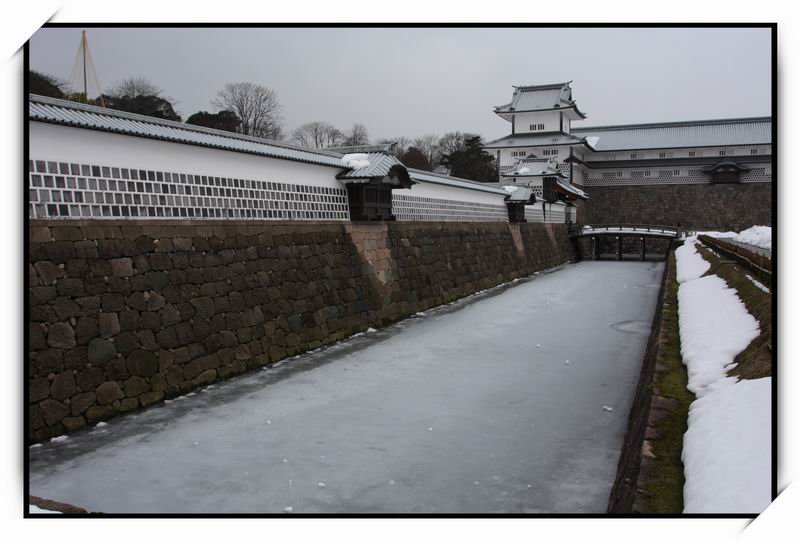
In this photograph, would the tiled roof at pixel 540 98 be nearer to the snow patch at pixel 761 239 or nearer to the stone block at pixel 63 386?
the snow patch at pixel 761 239

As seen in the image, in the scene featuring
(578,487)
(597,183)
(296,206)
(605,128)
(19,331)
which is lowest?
(578,487)

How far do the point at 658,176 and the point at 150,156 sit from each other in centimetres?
3481

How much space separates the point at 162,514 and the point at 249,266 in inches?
164

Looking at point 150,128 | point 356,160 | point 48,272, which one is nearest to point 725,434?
point 48,272

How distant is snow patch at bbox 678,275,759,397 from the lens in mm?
4324

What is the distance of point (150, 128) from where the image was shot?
645cm

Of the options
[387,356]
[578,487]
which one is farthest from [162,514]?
[387,356]

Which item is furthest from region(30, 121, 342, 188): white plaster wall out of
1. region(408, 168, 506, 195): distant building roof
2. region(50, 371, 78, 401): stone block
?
region(408, 168, 506, 195): distant building roof

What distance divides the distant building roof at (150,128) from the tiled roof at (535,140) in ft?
87.6

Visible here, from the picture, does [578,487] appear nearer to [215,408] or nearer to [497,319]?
[215,408]

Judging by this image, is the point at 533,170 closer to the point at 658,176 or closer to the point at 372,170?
the point at 658,176

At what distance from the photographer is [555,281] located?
19.2 metres

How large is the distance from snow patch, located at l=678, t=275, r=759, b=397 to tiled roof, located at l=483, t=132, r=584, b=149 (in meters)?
27.8

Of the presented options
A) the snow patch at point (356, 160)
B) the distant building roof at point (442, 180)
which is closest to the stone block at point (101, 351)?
the snow patch at point (356, 160)
